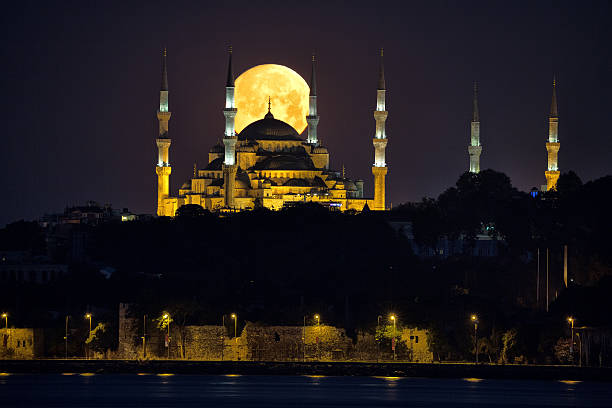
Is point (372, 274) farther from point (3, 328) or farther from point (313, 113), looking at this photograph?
point (313, 113)

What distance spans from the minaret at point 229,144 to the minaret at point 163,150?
3.42m

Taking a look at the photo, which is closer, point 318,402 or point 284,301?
point 318,402

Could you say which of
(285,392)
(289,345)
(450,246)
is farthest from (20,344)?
(450,246)

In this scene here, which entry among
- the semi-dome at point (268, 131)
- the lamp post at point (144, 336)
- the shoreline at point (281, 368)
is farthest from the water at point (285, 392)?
the semi-dome at point (268, 131)

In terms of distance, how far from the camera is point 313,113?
139 m

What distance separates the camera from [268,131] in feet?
451

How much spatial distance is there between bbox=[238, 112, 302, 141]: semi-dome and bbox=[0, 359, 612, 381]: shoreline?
5268 cm

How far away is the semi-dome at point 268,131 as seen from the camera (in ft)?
450

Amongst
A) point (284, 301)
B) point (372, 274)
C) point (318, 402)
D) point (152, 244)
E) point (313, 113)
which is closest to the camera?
point (318, 402)

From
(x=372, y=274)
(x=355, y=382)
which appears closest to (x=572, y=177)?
(x=372, y=274)

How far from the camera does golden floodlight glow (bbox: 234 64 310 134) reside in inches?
5482

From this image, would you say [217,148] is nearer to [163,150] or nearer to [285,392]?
[163,150]

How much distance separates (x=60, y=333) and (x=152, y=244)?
2518 cm

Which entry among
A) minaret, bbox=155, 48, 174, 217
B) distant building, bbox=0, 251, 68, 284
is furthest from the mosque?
distant building, bbox=0, 251, 68, 284
